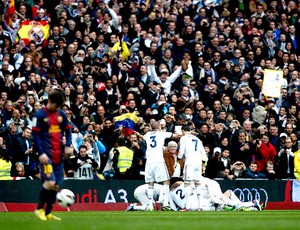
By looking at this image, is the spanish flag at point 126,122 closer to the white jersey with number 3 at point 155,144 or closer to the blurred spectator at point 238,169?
the white jersey with number 3 at point 155,144

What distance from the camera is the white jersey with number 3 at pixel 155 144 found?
27375mm

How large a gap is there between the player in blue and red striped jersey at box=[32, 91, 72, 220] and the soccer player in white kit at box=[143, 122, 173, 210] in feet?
29.9

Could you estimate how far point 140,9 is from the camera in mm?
36469

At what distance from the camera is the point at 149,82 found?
33.4 metres

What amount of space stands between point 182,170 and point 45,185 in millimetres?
10745

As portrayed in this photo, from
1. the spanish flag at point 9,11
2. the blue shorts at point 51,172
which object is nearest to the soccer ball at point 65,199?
the blue shorts at point 51,172

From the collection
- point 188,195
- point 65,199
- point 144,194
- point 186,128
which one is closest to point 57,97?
point 65,199

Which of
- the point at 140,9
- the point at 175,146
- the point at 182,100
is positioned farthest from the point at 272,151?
the point at 140,9

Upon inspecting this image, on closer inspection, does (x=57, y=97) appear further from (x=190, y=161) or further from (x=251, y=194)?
(x=251, y=194)

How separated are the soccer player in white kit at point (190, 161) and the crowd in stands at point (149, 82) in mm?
637

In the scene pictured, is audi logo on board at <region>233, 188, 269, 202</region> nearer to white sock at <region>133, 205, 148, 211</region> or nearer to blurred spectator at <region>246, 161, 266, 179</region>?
blurred spectator at <region>246, 161, 266, 179</region>

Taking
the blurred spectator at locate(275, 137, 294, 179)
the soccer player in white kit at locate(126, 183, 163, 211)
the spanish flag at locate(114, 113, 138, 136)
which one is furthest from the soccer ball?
the blurred spectator at locate(275, 137, 294, 179)

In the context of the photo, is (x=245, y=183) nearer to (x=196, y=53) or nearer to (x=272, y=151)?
(x=272, y=151)

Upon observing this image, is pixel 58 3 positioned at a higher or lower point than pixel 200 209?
higher
